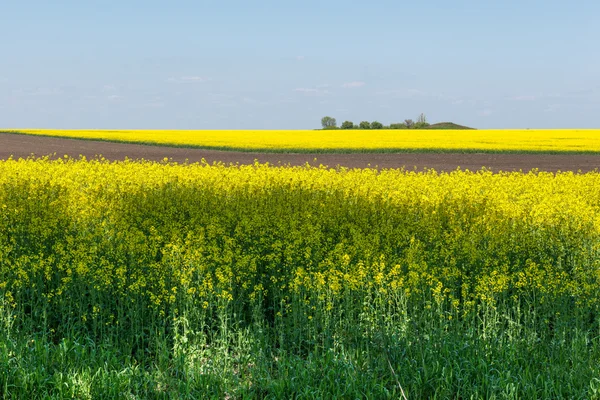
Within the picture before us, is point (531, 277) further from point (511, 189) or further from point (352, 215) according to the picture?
point (511, 189)

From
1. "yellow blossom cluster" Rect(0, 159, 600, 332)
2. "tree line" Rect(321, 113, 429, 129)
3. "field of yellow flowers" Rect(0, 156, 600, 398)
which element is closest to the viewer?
"field of yellow flowers" Rect(0, 156, 600, 398)

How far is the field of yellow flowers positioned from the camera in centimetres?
589

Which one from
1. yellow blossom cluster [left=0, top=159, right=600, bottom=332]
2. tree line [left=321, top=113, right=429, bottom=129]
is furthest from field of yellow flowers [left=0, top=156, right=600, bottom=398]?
tree line [left=321, top=113, right=429, bottom=129]

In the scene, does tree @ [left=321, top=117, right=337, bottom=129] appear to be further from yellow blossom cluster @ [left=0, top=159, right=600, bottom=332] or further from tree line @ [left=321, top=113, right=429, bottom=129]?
yellow blossom cluster @ [left=0, top=159, right=600, bottom=332]

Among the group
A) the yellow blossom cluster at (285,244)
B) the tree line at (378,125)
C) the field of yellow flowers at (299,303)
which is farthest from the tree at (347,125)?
the field of yellow flowers at (299,303)

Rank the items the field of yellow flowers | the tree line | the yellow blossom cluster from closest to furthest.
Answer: the field of yellow flowers → the yellow blossom cluster → the tree line

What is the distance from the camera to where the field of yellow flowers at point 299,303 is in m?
5.89

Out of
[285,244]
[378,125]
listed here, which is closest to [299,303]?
[285,244]

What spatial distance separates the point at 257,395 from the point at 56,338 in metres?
3.15

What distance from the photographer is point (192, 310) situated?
709 centimetres

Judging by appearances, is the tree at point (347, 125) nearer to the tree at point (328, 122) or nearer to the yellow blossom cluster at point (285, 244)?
the tree at point (328, 122)

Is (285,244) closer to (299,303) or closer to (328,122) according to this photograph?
(299,303)

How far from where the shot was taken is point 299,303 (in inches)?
286

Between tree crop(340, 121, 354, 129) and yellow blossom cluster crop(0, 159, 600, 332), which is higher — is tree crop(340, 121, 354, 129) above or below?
above
